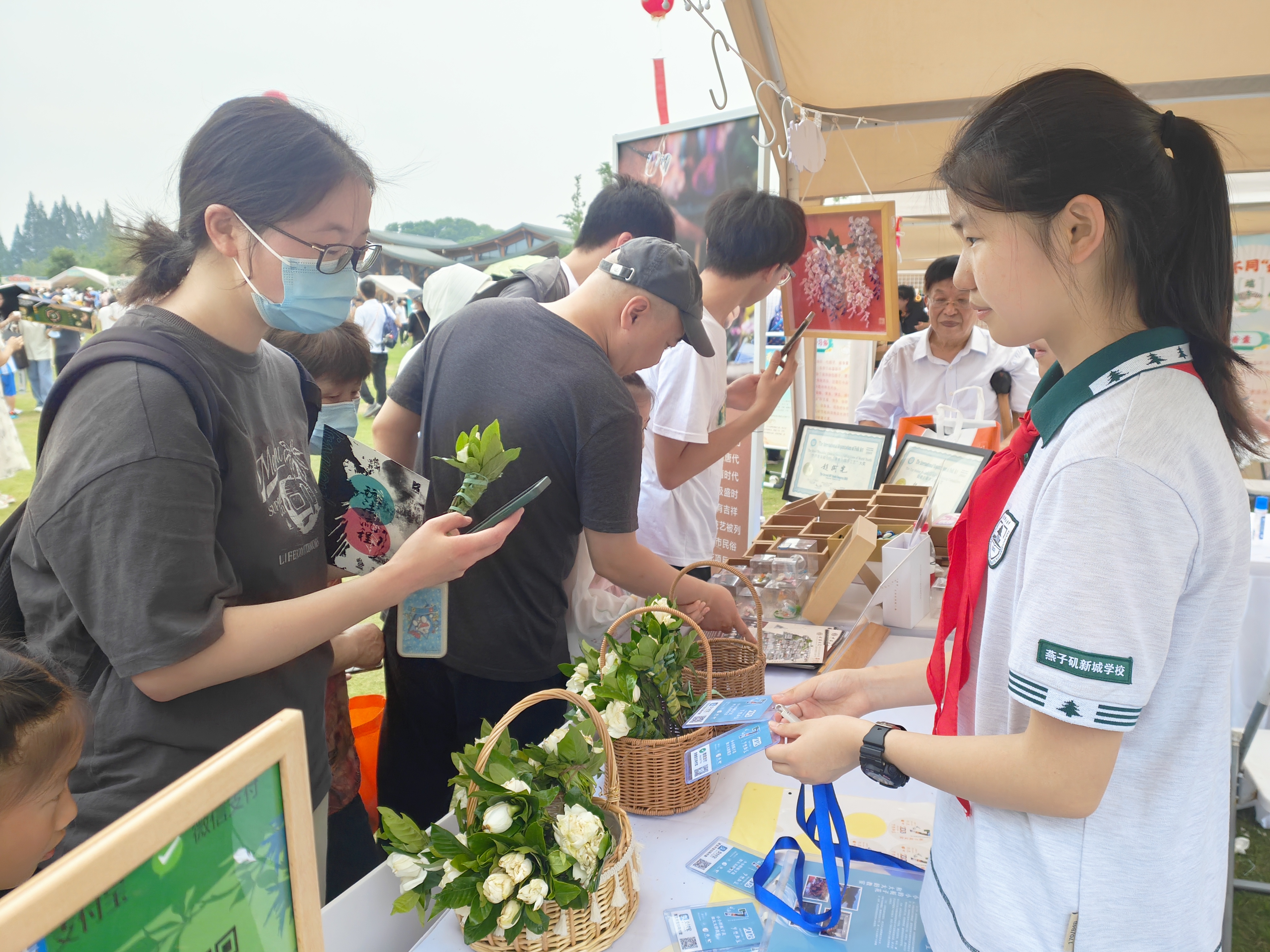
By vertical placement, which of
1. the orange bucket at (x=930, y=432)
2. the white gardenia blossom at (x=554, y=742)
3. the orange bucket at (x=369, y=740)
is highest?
the orange bucket at (x=930, y=432)

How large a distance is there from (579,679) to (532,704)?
0.92 feet

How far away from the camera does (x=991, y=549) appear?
2.81ft

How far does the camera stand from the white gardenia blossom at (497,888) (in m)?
0.94

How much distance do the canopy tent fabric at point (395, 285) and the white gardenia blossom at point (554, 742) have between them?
1217cm

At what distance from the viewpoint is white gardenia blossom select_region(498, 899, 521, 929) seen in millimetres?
948

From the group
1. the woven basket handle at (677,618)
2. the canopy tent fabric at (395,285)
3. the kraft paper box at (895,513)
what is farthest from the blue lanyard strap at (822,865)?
the canopy tent fabric at (395,285)

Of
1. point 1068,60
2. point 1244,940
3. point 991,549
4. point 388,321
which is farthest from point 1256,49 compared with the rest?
point 388,321

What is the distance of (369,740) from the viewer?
2398 mm

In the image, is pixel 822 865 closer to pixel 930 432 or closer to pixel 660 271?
pixel 660 271

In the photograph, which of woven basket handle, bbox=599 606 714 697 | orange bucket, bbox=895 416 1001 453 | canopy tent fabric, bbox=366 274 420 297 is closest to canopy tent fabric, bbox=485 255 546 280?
orange bucket, bbox=895 416 1001 453

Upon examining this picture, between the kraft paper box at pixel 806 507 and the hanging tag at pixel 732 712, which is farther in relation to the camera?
the kraft paper box at pixel 806 507

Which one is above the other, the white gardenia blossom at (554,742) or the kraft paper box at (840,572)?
the white gardenia blossom at (554,742)

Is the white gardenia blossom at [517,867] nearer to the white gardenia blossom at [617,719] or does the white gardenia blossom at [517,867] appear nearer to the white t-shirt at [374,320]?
the white gardenia blossom at [617,719]

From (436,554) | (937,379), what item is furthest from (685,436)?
(937,379)
